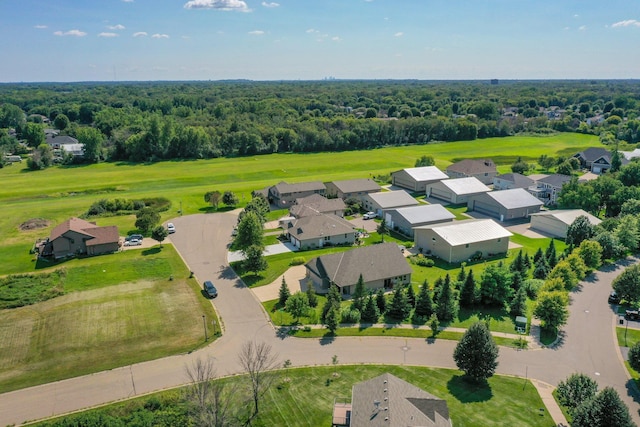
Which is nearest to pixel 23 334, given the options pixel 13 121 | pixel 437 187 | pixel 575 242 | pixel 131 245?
pixel 131 245

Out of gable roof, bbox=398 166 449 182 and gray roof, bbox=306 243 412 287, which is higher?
gable roof, bbox=398 166 449 182

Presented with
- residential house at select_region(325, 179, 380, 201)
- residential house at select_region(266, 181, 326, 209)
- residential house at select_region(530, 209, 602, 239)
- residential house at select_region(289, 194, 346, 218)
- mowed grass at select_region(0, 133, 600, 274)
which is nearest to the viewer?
residential house at select_region(530, 209, 602, 239)

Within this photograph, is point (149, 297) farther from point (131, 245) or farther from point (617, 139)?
point (617, 139)

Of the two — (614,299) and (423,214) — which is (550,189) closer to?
(423,214)

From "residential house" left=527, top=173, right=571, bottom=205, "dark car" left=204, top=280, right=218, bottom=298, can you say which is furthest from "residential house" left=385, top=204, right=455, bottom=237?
"dark car" left=204, top=280, right=218, bottom=298

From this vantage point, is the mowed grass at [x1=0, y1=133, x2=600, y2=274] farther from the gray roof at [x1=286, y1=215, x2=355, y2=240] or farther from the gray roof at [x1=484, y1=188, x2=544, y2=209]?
the gray roof at [x1=484, y1=188, x2=544, y2=209]

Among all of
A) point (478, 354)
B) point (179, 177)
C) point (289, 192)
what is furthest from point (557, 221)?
point (179, 177)

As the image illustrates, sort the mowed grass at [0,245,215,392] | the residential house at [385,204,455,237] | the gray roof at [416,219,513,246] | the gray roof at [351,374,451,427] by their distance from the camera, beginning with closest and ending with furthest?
the gray roof at [351,374,451,427]
the mowed grass at [0,245,215,392]
the gray roof at [416,219,513,246]
the residential house at [385,204,455,237]
